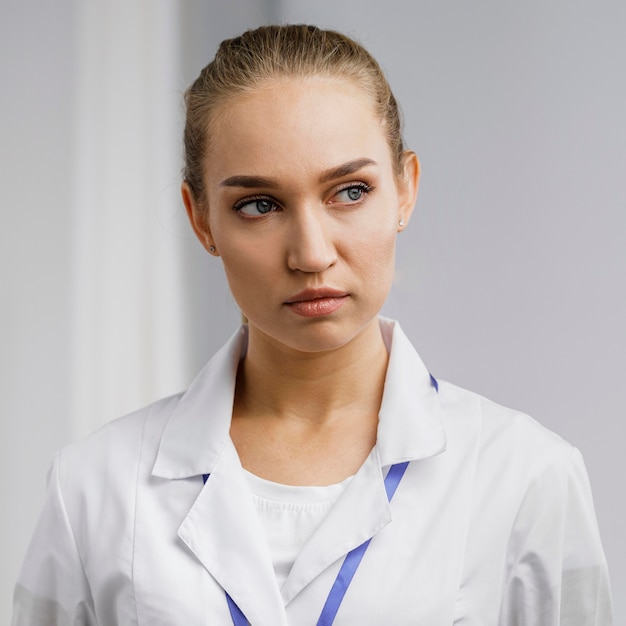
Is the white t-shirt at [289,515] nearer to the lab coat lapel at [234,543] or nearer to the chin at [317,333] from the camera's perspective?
the lab coat lapel at [234,543]

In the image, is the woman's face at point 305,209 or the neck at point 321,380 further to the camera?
the neck at point 321,380

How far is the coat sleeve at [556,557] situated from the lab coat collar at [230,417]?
0.46 feet

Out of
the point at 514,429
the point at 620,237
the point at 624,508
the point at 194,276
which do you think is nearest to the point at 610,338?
the point at 620,237

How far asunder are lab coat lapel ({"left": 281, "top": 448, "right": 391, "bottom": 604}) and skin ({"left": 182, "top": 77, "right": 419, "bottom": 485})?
56 mm

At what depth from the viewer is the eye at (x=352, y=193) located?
1.27 m

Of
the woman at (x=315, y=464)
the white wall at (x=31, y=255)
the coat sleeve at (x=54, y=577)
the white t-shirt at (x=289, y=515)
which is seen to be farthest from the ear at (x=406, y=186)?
the white wall at (x=31, y=255)

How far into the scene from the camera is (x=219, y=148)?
1302 millimetres

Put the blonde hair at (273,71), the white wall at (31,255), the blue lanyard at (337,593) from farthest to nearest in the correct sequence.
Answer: the white wall at (31,255), the blonde hair at (273,71), the blue lanyard at (337,593)

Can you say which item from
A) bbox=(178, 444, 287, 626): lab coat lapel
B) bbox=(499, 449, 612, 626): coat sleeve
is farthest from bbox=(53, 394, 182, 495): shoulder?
bbox=(499, 449, 612, 626): coat sleeve

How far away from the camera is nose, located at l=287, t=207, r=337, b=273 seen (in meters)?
1.21

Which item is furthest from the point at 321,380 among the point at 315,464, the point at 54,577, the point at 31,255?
the point at 31,255

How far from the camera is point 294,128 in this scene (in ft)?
4.08

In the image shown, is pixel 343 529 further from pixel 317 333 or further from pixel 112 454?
pixel 112 454

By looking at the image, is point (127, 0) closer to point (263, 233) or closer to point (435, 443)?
point (263, 233)
